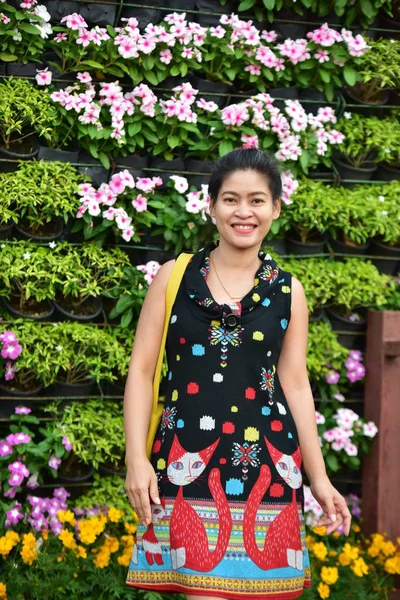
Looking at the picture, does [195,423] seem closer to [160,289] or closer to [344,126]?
[160,289]

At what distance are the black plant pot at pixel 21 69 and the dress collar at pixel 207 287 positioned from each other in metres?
1.80

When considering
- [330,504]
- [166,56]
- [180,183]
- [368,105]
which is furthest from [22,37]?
[330,504]

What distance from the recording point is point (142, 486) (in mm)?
2242

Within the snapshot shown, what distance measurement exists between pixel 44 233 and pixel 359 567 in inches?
78.2

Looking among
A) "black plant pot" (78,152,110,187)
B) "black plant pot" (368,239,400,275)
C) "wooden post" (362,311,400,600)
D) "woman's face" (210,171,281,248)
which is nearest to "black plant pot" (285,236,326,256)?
"black plant pot" (368,239,400,275)

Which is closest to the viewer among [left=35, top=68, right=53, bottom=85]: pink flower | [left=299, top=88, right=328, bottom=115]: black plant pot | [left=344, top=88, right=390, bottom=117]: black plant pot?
[left=35, top=68, right=53, bottom=85]: pink flower

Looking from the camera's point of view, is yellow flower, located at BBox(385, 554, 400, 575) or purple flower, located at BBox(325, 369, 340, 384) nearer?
yellow flower, located at BBox(385, 554, 400, 575)

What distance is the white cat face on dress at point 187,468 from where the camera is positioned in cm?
228

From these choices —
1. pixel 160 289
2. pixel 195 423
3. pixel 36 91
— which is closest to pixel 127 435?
pixel 195 423

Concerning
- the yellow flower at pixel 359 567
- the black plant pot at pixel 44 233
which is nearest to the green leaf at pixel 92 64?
the black plant pot at pixel 44 233

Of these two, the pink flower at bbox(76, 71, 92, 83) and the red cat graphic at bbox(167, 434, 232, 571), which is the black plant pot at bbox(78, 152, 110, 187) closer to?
the pink flower at bbox(76, 71, 92, 83)

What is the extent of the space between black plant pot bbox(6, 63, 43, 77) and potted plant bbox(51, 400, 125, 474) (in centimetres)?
149

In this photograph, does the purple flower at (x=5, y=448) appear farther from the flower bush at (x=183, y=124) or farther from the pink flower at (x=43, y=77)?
the pink flower at (x=43, y=77)

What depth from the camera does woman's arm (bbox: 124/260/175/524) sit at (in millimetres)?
2264
